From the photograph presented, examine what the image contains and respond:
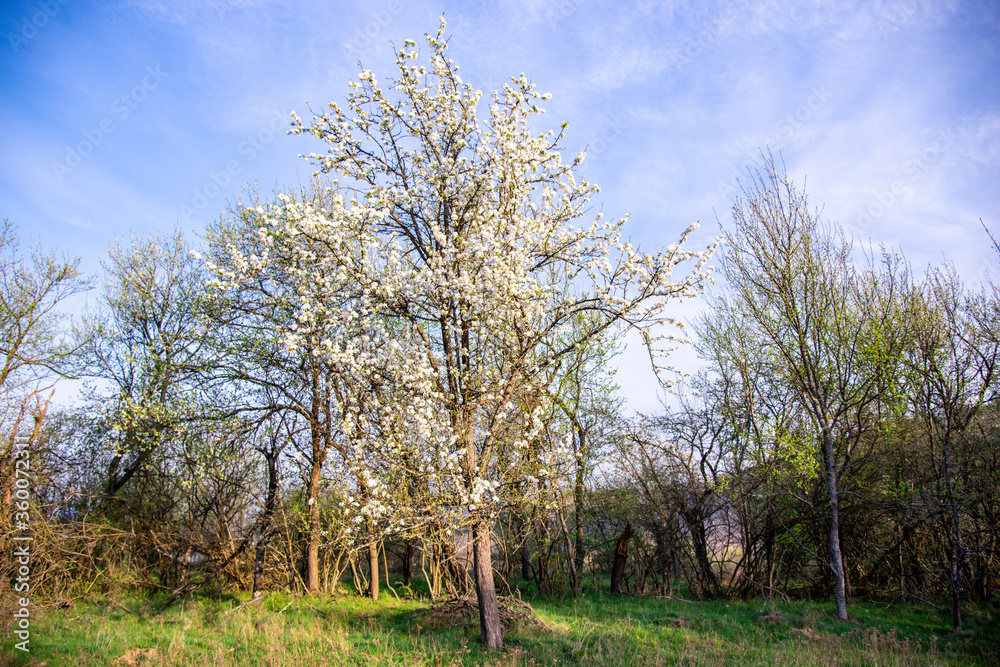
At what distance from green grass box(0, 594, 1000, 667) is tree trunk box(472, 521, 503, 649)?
315 millimetres

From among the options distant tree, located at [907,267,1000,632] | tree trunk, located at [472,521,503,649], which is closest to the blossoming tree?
tree trunk, located at [472,521,503,649]

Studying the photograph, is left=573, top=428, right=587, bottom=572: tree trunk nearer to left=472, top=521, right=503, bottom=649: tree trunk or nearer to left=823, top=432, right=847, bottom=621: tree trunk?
left=823, top=432, right=847, bottom=621: tree trunk

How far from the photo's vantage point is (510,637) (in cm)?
845

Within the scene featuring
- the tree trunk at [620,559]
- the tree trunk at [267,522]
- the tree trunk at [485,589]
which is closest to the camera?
the tree trunk at [485,589]

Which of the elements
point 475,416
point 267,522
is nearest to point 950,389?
point 475,416

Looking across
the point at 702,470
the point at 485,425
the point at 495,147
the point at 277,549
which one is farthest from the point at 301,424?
the point at 702,470

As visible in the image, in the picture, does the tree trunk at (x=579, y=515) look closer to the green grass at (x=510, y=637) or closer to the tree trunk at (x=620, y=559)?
the tree trunk at (x=620, y=559)

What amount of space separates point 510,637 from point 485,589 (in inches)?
47.2

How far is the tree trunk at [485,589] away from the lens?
25.6 feet

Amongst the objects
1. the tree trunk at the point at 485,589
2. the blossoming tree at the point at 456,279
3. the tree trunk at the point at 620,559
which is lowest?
the tree trunk at the point at 620,559

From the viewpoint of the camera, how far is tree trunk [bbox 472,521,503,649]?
780 centimetres

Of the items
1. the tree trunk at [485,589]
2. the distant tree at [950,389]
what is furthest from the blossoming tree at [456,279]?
the distant tree at [950,389]

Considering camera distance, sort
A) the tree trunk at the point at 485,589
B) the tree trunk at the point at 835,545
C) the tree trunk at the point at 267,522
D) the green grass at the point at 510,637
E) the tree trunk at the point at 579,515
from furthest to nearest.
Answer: the tree trunk at the point at 579,515
the tree trunk at the point at 267,522
the tree trunk at the point at 835,545
the tree trunk at the point at 485,589
the green grass at the point at 510,637

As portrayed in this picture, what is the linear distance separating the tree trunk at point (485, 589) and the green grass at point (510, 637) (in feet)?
1.03
